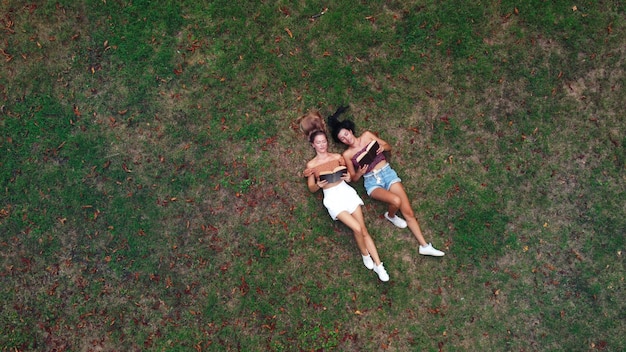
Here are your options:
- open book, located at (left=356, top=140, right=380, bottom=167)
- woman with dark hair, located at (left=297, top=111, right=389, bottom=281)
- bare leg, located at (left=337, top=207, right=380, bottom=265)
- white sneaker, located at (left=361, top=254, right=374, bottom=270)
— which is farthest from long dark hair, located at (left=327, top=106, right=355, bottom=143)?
white sneaker, located at (left=361, top=254, right=374, bottom=270)

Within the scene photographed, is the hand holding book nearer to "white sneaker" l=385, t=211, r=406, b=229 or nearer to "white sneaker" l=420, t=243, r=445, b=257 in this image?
"white sneaker" l=385, t=211, r=406, b=229

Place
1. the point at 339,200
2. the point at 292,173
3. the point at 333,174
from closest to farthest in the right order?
the point at 333,174
the point at 339,200
the point at 292,173

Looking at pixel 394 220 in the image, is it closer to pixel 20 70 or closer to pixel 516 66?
pixel 516 66

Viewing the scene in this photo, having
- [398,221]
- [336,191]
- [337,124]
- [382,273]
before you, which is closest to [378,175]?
[336,191]

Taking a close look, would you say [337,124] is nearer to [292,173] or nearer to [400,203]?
[292,173]

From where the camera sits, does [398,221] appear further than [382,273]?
Yes

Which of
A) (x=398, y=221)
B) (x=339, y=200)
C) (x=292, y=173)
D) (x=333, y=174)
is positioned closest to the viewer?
(x=333, y=174)

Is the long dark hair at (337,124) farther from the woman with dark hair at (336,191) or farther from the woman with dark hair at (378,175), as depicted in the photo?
the woman with dark hair at (336,191)

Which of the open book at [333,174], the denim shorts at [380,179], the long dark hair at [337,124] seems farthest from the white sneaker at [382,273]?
the long dark hair at [337,124]
